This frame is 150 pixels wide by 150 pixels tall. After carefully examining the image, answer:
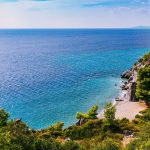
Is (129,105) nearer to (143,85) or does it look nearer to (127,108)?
(127,108)

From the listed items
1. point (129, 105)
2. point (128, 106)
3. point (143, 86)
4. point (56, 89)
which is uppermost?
point (143, 86)

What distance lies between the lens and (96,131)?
58188mm

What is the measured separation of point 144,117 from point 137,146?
26743 mm

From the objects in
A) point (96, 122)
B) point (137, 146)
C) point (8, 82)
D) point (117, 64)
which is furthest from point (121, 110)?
point (117, 64)

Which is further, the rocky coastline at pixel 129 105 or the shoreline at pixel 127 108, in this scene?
the rocky coastline at pixel 129 105

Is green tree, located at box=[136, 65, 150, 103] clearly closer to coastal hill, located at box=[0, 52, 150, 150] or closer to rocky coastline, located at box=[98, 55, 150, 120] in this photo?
coastal hill, located at box=[0, 52, 150, 150]

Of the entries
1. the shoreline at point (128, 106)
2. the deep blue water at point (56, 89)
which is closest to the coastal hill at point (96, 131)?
the shoreline at point (128, 106)

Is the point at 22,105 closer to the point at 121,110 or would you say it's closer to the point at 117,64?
the point at 121,110

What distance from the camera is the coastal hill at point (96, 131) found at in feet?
121

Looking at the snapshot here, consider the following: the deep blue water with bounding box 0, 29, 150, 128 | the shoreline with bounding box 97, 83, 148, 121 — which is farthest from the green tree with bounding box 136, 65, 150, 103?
the deep blue water with bounding box 0, 29, 150, 128

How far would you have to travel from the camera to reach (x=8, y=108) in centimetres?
8381

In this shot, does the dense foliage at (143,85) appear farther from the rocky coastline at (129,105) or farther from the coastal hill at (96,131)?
the rocky coastline at (129,105)

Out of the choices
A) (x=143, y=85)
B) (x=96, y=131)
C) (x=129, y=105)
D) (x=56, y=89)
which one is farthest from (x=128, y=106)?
(x=56, y=89)

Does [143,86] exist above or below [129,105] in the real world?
above
